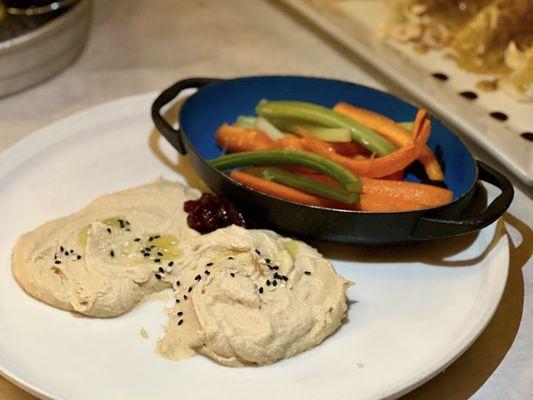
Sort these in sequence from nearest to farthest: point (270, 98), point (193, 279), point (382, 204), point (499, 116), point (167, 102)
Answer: point (193, 279) → point (382, 204) → point (167, 102) → point (270, 98) → point (499, 116)

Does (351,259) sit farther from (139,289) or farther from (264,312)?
(139,289)

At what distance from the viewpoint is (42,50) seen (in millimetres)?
2492

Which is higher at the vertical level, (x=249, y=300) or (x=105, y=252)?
(x=249, y=300)

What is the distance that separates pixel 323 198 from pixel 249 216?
0.62 ft

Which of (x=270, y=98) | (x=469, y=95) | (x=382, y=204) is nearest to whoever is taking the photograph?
(x=382, y=204)

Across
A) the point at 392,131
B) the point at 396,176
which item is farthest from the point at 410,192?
the point at 392,131

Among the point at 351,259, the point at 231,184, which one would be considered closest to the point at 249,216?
the point at 231,184

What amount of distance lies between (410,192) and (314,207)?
0.88 ft

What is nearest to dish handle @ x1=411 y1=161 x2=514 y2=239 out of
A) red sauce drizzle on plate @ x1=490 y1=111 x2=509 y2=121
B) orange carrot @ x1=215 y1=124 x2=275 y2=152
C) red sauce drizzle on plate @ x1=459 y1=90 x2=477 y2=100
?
orange carrot @ x1=215 y1=124 x2=275 y2=152

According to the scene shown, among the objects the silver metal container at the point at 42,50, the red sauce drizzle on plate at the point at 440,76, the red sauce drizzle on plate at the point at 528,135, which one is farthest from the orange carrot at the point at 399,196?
the silver metal container at the point at 42,50

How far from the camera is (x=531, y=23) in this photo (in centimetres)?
257

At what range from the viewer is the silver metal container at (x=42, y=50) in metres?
2.38

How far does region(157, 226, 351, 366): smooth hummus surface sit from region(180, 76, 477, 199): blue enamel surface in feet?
1.57

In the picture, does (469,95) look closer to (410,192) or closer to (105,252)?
(410,192)
